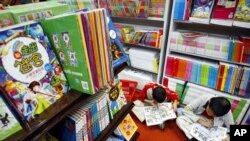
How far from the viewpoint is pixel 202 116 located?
1.94 m

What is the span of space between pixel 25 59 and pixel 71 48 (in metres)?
0.15

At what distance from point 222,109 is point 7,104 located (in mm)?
1646

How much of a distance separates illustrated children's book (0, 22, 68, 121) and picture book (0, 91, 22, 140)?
0.03m

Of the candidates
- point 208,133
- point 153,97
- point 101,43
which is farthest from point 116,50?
point 208,133

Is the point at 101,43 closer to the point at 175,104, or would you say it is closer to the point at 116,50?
the point at 116,50

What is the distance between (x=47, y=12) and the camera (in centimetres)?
69

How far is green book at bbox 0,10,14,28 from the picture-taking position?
1.94ft

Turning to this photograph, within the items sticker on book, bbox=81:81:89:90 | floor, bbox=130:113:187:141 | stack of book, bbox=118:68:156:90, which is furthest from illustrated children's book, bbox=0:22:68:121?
stack of book, bbox=118:68:156:90

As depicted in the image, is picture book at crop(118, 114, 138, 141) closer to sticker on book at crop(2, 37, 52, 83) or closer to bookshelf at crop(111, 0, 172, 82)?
sticker on book at crop(2, 37, 52, 83)

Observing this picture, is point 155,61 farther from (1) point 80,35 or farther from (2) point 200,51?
(1) point 80,35

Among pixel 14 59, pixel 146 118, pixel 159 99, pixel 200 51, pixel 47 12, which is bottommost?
pixel 146 118

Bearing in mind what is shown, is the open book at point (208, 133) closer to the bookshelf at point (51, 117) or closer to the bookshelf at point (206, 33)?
the bookshelf at point (206, 33)

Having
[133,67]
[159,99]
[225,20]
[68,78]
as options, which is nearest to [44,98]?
[68,78]

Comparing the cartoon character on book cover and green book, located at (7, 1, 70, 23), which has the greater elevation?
green book, located at (7, 1, 70, 23)
